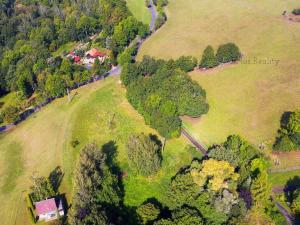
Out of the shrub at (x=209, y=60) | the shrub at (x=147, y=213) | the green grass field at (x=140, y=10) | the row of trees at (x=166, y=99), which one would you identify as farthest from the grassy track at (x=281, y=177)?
the green grass field at (x=140, y=10)

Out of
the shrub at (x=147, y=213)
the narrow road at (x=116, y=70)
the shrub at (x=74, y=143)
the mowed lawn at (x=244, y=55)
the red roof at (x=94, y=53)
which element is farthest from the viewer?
the red roof at (x=94, y=53)

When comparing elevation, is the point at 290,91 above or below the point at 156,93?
below

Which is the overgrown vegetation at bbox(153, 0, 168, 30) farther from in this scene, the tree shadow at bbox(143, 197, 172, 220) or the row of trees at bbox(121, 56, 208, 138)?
the tree shadow at bbox(143, 197, 172, 220)

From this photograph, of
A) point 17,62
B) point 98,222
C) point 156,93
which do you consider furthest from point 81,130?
point 17,62

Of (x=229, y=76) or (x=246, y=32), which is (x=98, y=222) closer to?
(x=229, y=76)

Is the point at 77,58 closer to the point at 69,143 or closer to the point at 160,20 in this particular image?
the point at 160,20

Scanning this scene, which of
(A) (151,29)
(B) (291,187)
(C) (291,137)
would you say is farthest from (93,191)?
(A) (151,29)

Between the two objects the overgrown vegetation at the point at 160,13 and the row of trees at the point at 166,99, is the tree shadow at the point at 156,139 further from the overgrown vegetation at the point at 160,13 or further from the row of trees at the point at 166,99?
the overgrown vegetation at the point at 160,13
